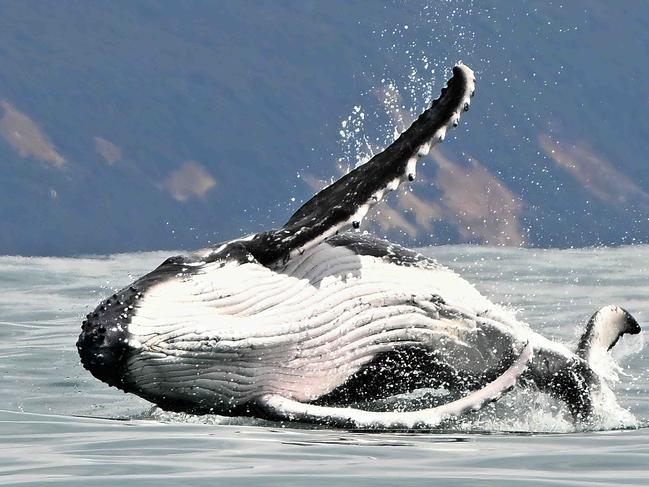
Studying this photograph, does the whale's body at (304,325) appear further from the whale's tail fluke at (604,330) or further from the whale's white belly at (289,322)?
the whale's tail fluke at (604,330)

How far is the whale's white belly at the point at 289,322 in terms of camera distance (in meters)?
9.55

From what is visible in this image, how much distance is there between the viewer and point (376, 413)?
936cm

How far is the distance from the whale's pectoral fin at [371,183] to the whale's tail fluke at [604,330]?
2196 mm

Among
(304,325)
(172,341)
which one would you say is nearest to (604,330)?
(304,325)

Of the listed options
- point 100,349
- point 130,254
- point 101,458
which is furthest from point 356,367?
point 130,254

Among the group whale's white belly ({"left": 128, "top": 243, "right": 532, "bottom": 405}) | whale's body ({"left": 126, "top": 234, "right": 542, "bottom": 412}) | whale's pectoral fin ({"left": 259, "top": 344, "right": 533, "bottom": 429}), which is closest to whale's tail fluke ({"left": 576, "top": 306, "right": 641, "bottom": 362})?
whale's body ({"left": 126, "top": 234, "right": 542, "bottom": 412})

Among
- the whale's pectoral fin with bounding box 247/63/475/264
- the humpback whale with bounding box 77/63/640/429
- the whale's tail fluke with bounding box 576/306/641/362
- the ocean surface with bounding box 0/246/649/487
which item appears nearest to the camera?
the ocean surface with bounding box 0/246/649/487

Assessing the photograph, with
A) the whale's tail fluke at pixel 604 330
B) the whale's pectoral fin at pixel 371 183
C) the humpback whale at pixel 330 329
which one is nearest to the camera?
the humpback whale at pixel 330 329

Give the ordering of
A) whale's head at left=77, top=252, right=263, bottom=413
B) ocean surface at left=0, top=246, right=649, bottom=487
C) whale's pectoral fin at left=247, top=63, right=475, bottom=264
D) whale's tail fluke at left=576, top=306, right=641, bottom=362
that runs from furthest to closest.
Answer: whale's tail fluke at left=576, top=306, right=641, bottom=362 → whale's pectoral fin at left=247, top=63, right=475, bottom=264 → whale's head at left=77, top=252, right=263, bottom=413 → ocean surface at left=0, top=246, right=649, bottom=487

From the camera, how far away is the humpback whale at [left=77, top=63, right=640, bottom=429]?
949cm

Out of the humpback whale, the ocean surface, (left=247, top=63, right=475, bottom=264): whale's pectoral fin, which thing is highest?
(left=247, top=63, right=475, bottom=264): whale's pectoral fin

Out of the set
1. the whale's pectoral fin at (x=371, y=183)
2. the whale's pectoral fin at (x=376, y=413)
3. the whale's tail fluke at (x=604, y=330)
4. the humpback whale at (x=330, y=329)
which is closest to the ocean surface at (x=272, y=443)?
the whale's pectoral fin at (x=376, y=413)

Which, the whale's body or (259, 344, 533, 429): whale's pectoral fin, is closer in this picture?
(259, 344, 533, 429): whale's pectoral fin

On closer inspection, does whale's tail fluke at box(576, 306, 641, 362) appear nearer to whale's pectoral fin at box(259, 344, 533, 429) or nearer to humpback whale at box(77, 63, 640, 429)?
humpback whale at box(77, 63, 640, 429)
